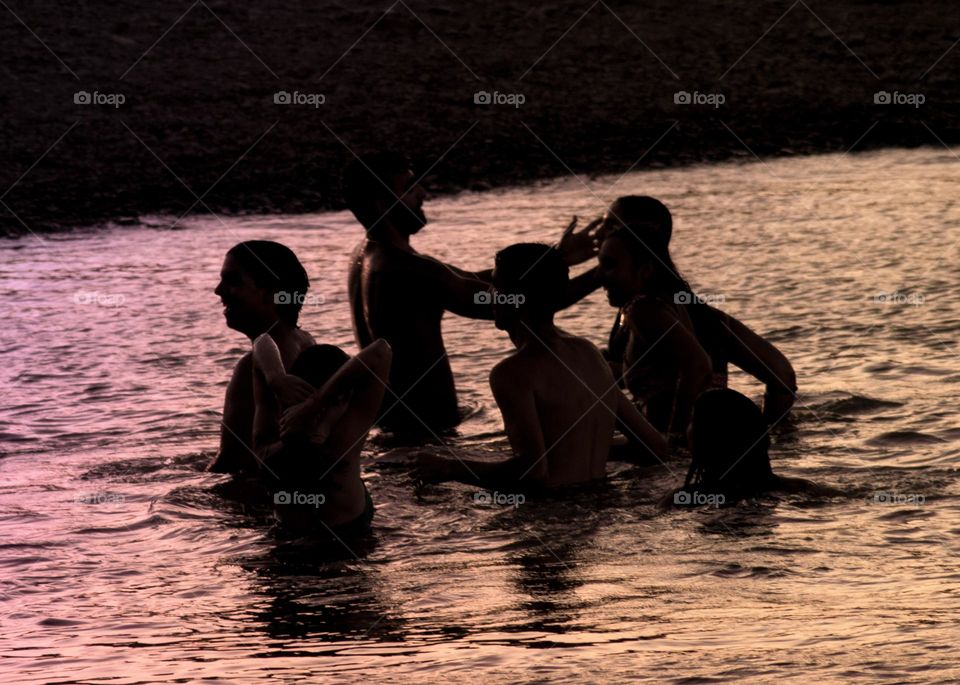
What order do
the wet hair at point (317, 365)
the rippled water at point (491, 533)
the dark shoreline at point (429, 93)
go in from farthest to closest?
the dark shoreline at point (429, 93) → the wet hair at point (317, 365) → the rippled water at point (491, 533)

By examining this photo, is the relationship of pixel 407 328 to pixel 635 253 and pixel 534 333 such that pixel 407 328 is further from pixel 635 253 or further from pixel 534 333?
pixel 534 333

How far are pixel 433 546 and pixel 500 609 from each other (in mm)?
947

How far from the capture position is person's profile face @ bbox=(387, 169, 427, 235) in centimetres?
775

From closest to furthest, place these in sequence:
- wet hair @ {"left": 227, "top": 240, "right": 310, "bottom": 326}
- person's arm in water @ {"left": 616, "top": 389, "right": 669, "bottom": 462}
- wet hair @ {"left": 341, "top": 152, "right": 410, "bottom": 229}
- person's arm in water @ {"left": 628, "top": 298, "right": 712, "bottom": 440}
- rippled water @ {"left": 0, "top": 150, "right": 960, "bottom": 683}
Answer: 1. rippled water @ {"left": 0, "top": 150, "right": 960, "bottom": 683}
2. wet hair @ {"left": 227, "top": 240, "right": 310, "bottom": 326}
3. person's arm in water @ {"left": 616, "top": 389, "right": 669, "bottom": 462}
4. person's arm in water @ {"left": 628, "top": 298, "right": 712, "bottom": 440}
5. wet hair @ {"left": 341, "top": 152, "right": 410, "bottom": 229}

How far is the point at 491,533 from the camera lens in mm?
6164

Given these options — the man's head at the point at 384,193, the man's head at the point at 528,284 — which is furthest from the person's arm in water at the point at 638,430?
the man's head at the point at 384,193

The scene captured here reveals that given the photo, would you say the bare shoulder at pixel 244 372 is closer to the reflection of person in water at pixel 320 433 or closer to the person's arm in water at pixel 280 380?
the reflection of person in water at pixel 320 433

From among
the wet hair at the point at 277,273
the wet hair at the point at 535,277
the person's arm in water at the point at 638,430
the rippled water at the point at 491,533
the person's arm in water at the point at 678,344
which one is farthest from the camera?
the person's arm in water at the point at 678,344

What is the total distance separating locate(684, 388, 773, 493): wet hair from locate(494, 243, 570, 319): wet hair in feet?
2.29

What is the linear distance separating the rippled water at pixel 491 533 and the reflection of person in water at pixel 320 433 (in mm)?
203

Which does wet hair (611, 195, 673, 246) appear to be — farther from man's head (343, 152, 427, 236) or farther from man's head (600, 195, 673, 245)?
man's head (343, 152, 427, 236)

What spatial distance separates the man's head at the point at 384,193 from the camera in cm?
767

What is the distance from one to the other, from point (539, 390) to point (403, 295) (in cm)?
195

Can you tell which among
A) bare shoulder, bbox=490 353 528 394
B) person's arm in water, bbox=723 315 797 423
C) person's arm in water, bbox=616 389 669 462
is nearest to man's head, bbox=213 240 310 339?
bare shoulder, bbox=490 353 528 394
